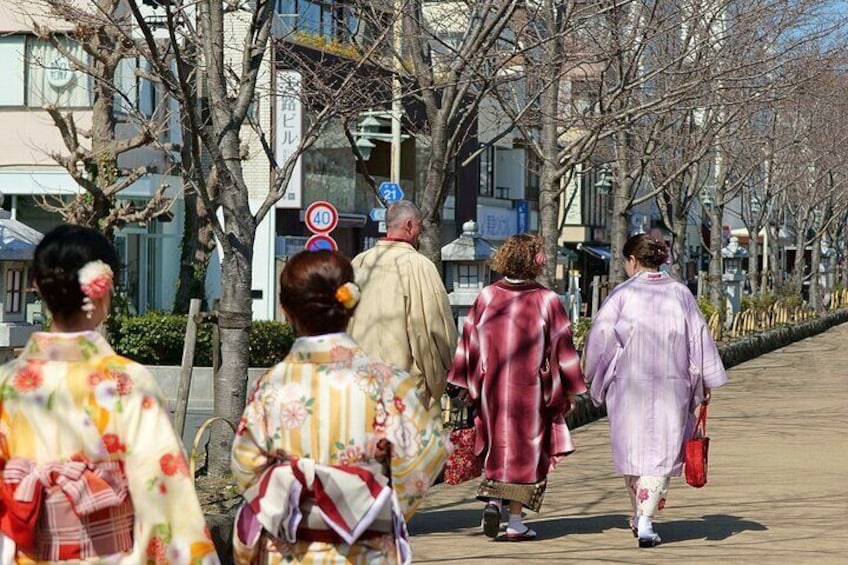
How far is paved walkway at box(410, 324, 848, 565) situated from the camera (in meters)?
8.46

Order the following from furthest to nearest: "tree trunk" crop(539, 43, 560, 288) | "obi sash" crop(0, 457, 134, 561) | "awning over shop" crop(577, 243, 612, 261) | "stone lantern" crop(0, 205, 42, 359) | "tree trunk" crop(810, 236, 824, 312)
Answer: "awning over shop" crop(577, 243, 612, 261), "tree trunk" crop(810, 236, 824, 312), "tree trunk" crop(539, 43, 560, 288), "stone lantern" crop(0, 205, 42, 359), "obi sash" crop(0, 457, 134, 561)

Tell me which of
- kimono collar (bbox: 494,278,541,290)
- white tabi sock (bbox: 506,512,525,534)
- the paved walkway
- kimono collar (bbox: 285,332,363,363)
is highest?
kimono collar (bbox: 494,278,541,290)

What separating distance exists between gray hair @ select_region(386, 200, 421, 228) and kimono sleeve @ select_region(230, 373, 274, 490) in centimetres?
383

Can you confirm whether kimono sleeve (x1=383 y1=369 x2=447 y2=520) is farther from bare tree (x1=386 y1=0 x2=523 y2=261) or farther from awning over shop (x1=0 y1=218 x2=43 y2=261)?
bare tree (x1=386 y1=0 x2=523 y2=261)

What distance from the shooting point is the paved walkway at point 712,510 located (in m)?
8.46

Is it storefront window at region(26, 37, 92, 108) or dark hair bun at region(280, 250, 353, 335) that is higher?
storefront window at region(26, 37, 92, 108)

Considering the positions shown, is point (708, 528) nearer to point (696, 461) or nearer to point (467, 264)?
point (696, 461)

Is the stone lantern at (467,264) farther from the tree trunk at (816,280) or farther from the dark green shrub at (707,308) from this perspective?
the tree trunk at (816,280)

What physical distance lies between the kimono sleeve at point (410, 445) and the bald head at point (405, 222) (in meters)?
3.83

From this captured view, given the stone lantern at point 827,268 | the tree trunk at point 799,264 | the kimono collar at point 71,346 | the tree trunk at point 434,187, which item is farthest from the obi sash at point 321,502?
the stone lantern at point 827,268

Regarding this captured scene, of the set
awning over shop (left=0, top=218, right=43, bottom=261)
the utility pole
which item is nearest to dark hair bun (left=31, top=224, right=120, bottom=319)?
awning over shop (left=0, top=218, right=43, bottom=261)

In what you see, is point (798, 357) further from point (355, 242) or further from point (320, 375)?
point (320, 375)

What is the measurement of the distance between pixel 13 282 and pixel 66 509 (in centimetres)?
679

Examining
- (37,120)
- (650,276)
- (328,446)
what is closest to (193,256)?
(37,120)
